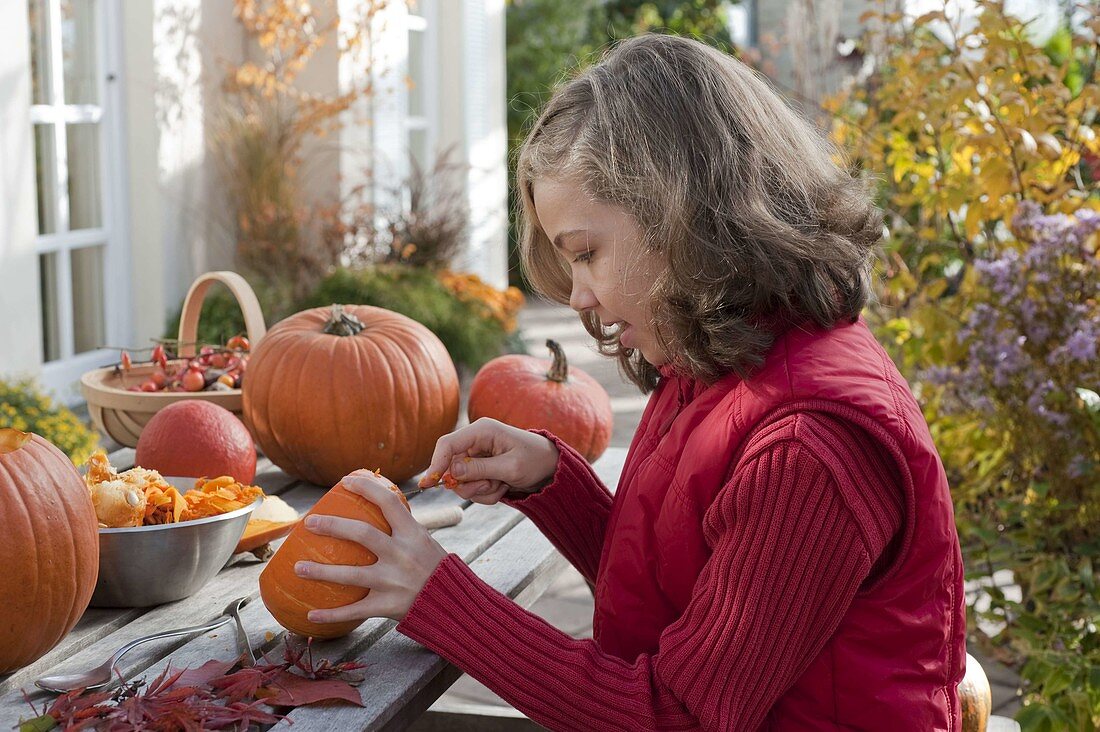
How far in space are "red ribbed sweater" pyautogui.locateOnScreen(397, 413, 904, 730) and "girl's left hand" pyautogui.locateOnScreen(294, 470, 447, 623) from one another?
0.9 inches

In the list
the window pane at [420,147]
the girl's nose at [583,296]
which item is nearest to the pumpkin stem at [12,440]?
the girl's nose at [583,296]

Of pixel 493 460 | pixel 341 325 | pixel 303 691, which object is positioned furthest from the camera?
pixel 341 325

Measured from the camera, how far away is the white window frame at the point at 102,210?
14.8 ft

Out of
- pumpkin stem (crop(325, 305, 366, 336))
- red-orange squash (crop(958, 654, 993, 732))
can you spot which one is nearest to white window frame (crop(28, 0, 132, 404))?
pumpkin stem (crop(325, 305, 366, 336))

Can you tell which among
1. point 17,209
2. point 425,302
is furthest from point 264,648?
point 425,302

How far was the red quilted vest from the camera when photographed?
1301 mm

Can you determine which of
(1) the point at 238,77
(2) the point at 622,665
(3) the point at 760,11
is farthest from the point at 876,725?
(3) the point at 760,11

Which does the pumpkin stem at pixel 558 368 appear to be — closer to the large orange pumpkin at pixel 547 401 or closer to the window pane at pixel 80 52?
the large orange pumpkin at pixel 547 401

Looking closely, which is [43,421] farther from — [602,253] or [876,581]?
[876,581]

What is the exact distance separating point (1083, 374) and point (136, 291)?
3741 millimetres

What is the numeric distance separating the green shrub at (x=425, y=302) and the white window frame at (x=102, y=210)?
0.92 metres

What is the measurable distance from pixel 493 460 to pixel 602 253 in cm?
44

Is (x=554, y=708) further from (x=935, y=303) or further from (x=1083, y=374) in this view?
(x=935, y=303)

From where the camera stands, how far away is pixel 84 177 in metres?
4.79
